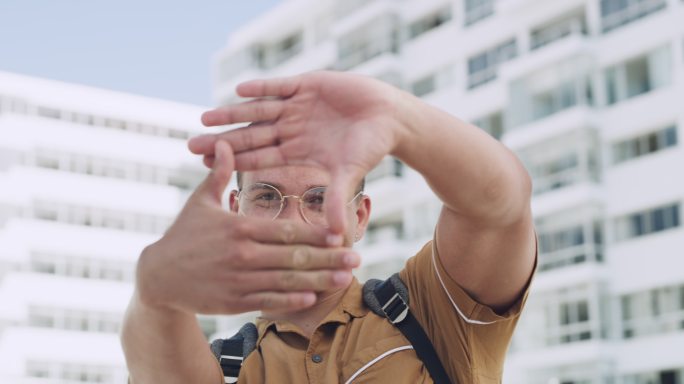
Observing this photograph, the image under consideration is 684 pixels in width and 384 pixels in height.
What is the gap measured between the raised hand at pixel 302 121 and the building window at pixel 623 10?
2783 cm

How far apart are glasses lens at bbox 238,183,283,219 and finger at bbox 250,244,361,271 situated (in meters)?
0.89

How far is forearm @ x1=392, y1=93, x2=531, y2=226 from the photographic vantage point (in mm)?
2666

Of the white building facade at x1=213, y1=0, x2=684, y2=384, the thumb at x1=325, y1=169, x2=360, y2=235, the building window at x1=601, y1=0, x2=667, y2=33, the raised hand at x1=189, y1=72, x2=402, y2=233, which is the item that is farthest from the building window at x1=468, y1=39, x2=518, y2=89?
the thumb at x1=325, y1=169, x2=360, y2=235

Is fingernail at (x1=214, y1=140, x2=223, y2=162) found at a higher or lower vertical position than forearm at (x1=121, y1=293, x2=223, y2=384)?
higher

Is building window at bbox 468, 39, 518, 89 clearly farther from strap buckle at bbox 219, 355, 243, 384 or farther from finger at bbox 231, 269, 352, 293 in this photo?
finger at bbox 231, 269, 352, 293

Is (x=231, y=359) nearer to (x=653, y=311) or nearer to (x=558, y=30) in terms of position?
(x=653, y=311)

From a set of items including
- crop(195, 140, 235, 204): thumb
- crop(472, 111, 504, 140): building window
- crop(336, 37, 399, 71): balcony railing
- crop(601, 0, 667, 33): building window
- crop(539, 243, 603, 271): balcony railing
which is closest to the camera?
crop(195, 140, 235, 204): thumb

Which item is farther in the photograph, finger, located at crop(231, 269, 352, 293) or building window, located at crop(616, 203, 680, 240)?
building window, located at crop(616, 203, 680, 240)

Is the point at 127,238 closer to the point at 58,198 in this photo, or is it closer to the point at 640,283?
the point at 58,198

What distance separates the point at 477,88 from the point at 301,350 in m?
31.6

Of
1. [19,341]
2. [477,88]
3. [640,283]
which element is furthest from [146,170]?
[640,283]

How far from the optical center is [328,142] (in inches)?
98.0

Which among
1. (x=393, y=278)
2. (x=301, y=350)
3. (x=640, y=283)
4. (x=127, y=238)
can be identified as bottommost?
(x=301, y=350)

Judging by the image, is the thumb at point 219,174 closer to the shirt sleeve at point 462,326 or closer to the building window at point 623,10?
the shirt sleeve at point 462,326
